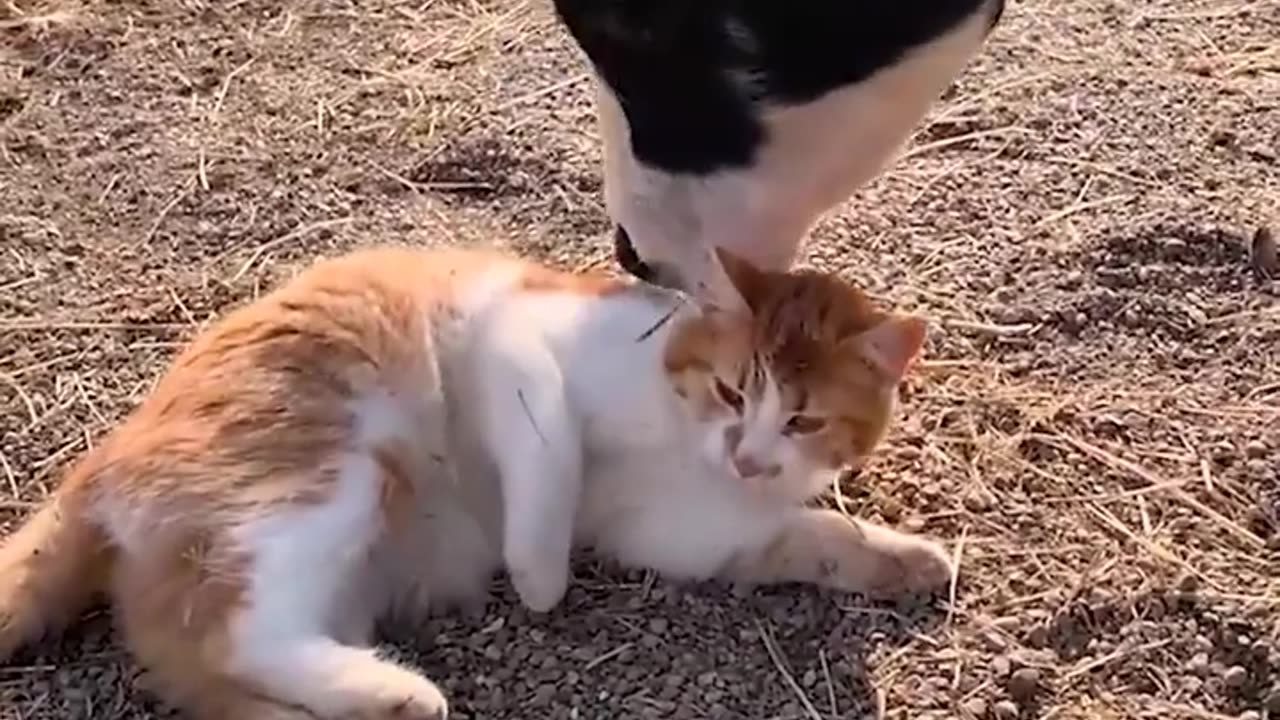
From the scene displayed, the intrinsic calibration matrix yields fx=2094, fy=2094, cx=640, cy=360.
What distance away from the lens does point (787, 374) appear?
6.14 ft

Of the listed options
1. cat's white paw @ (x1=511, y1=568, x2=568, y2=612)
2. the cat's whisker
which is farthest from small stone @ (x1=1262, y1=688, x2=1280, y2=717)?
cat's white paw @ (x1=511, y1=568, x2=568, y2=612)

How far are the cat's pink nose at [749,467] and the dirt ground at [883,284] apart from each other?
141 mm

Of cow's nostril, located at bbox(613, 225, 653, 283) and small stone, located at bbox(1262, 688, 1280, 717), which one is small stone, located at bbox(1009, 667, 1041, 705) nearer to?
small stone, located at bbox(1262, 688, 1280, 717)

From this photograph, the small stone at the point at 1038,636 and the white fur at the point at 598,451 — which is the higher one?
the white fur at the point at 598,451

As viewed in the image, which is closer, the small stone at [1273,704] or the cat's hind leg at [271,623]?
the cat's hind leg at [271,623]

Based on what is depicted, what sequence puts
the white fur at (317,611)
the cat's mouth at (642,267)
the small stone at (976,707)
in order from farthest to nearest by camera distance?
the cat's mouth at (642,267), the small stone at (976,707), the white fur at (317,611)

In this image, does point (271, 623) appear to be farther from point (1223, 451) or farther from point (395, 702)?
point (1223, 451)

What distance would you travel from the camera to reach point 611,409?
1958mm

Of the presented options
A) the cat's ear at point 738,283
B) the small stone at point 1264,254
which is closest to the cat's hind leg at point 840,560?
the cat's ear at point 738,283

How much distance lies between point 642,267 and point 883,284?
428 millimetres

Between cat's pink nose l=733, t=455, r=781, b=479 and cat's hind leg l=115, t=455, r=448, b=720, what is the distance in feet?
1.08

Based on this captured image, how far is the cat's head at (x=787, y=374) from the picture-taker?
1.88 meters

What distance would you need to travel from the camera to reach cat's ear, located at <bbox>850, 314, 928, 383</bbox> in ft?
6.14

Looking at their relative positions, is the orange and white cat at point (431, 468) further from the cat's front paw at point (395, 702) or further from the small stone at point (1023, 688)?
the small stone at point (1023, 688)
